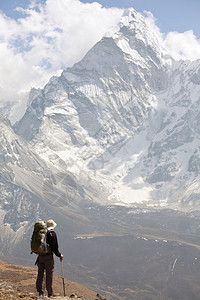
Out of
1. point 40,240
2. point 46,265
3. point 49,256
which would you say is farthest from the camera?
point 46,265

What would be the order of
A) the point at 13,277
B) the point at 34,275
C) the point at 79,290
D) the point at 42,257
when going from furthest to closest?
the point at 79,290
the point at 34,275
the point at 13,277
the point at 42,257

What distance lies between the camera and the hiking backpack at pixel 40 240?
29.9 meters

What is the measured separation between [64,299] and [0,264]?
82004mm

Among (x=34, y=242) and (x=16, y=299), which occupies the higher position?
(x=34, y=242)

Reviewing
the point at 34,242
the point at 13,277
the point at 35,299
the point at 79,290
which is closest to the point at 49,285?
the point at 35,299

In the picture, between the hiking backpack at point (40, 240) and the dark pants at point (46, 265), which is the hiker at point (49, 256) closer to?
the dark pants at point (46, 265)

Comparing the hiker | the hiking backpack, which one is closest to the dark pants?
the hiker

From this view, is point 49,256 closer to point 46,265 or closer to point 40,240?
point 46,265

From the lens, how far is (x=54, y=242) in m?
30.3

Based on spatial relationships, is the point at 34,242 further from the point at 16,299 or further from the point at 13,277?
the point at 13,277

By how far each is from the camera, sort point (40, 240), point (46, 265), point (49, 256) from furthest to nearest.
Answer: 1. point (46, 265)
2. point (49, 256)
3. point (40, 240)

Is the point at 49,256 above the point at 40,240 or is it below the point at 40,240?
below

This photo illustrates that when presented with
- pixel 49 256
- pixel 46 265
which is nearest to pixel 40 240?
pixel 49 256

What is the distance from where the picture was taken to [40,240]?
97.9 ft
